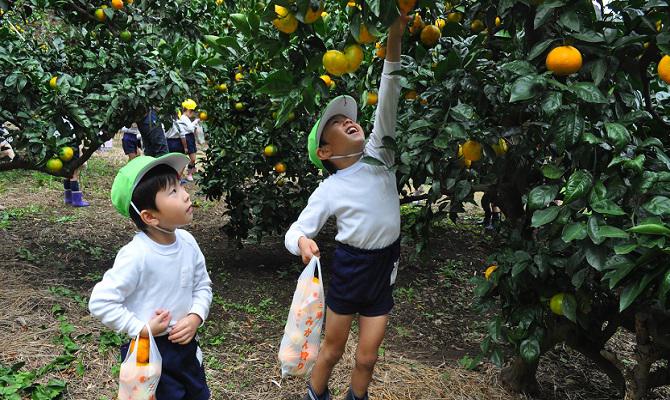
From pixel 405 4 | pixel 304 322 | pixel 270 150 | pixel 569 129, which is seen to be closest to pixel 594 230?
pixel 569 129

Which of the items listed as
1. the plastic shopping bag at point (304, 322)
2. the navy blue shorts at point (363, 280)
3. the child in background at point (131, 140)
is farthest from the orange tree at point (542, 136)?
the child in background at point (131, 140)

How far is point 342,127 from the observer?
227 centimetres

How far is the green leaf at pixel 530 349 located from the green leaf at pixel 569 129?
0.77m

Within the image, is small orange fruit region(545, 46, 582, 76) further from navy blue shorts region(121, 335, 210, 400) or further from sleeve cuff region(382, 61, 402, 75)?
navy blue shorts region(121, 335, 210, 400)

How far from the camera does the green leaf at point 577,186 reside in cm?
136

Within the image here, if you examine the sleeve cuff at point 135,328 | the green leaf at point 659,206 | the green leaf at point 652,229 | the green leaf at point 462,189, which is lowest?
the sleeve cuff at point 135,328

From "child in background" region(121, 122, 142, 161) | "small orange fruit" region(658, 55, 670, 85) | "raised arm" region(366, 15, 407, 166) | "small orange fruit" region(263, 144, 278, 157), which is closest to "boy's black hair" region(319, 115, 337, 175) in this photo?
"raised arm" region(366, 15, 407, 166)

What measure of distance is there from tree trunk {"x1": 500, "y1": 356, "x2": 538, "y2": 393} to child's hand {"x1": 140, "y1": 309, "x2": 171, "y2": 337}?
1.68 m

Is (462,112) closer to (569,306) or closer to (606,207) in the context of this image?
(606,207)

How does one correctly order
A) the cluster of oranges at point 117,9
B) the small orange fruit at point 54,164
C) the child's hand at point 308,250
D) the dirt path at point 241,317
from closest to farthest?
the child's hand at point 308,250, the dirt path at point 241,317, the small orange fruit at point 54,164, the cluster of oranges at point 117,9

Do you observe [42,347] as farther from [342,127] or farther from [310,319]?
[342,127]

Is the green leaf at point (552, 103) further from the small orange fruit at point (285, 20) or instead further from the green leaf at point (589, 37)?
the small orange fruit at point (285, 20)

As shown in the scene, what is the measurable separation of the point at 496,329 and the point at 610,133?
2.98ft

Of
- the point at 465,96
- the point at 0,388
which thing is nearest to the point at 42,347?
the point at 0,388
